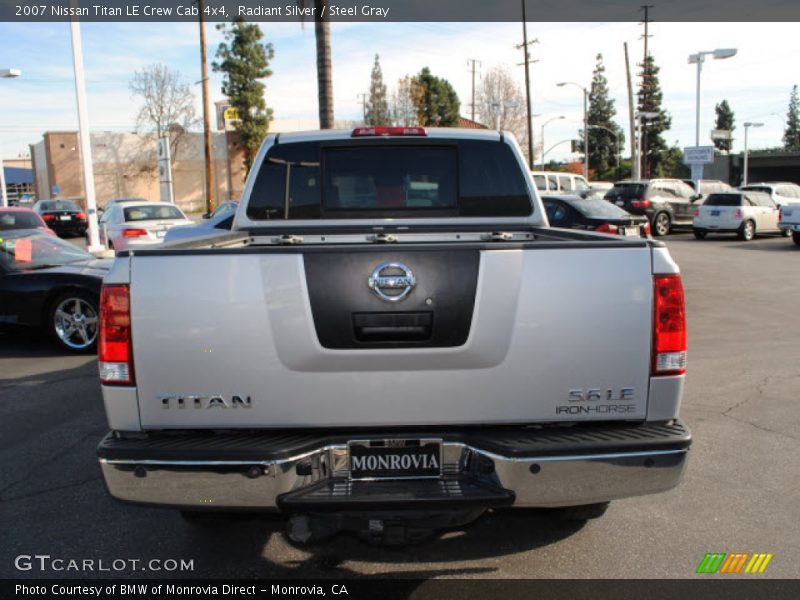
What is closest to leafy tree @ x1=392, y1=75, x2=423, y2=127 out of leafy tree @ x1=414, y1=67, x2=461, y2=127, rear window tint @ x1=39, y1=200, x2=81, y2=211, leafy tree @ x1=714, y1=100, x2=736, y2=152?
leafy tree @ x1=414, y1=67, x2=461, y2=127

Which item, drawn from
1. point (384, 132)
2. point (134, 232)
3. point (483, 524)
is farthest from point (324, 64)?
point (483, 524)

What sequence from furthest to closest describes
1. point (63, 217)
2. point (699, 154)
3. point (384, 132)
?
point (699, 154)
point (63, 217)
point (384, 132)

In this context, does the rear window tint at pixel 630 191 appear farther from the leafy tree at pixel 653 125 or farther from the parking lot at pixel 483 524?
the leafy tree at pixel 653 125

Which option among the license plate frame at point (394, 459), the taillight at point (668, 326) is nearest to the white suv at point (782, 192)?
the taillight at point (668, 326)

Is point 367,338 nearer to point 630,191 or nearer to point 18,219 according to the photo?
point 18,219

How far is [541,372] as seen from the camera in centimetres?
282

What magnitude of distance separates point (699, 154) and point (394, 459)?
117 ft

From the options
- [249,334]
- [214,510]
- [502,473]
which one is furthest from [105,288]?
[502,473]

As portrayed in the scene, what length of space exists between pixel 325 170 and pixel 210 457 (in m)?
2.41

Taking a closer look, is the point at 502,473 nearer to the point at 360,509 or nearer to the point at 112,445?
the point at 360,509

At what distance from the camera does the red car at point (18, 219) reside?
40.8 ft

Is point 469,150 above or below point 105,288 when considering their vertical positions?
above

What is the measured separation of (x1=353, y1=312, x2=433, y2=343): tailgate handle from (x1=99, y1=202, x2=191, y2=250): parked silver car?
15.2 m

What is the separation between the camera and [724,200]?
23.7 metres
